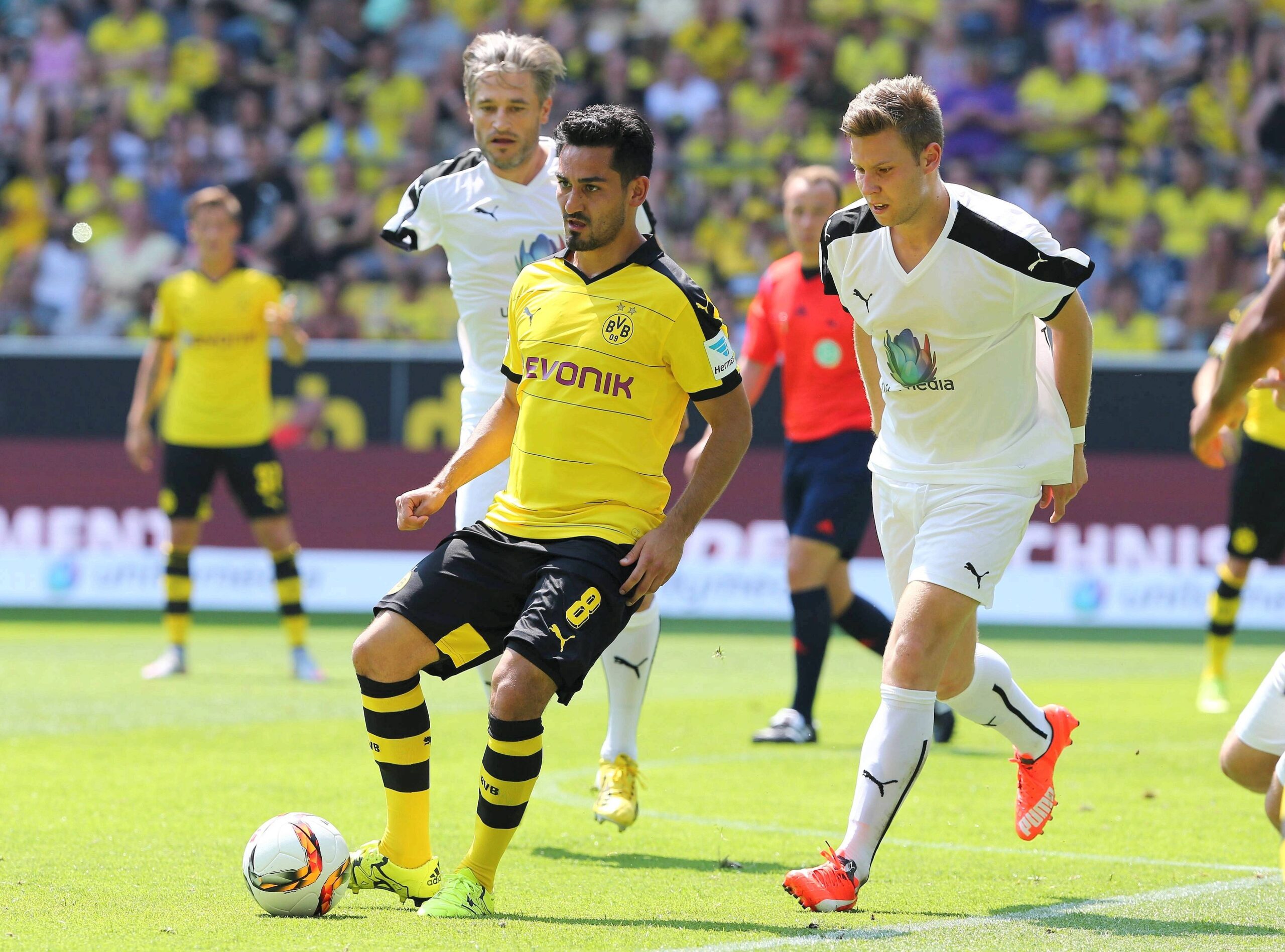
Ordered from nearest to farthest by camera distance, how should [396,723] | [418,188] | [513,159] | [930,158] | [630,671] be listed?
1. [396,723]
2. [930,158]
3. [513,159]
4. [630,671]
5. [418,188]

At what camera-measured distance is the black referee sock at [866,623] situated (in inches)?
349

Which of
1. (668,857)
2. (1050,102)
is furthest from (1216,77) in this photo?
(668,857)

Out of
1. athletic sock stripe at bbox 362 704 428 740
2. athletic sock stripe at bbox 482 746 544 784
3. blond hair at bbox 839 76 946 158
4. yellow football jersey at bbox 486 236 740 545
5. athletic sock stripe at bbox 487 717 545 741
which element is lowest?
athletic sock stripe at bbox 482 746 544 784

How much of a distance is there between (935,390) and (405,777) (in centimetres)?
195

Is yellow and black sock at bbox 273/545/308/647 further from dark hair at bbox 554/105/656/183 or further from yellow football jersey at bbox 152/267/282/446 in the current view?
dark hair at bbox 554/105/656/183

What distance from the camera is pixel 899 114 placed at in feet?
15.8

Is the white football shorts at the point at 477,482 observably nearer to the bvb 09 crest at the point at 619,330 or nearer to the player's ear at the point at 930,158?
the bvb 09 crest at the point at 619,330

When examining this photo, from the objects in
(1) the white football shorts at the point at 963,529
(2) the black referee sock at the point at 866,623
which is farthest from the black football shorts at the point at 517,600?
(2) the black referee sock at the point at 866,623

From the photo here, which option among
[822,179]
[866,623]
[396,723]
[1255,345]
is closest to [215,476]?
[866,623]

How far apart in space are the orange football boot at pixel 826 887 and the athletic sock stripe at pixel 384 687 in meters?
1.20

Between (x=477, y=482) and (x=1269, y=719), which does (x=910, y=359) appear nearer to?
(x=1269, y=719)

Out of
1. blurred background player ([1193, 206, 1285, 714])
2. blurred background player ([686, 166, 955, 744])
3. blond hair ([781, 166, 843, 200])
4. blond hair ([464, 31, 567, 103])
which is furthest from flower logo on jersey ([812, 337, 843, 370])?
blond hair ([464, 31, 567, 103])

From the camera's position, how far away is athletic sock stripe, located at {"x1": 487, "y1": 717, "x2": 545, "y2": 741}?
15.1 feet

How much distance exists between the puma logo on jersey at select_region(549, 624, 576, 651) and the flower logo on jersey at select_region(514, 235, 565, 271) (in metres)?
2.23
